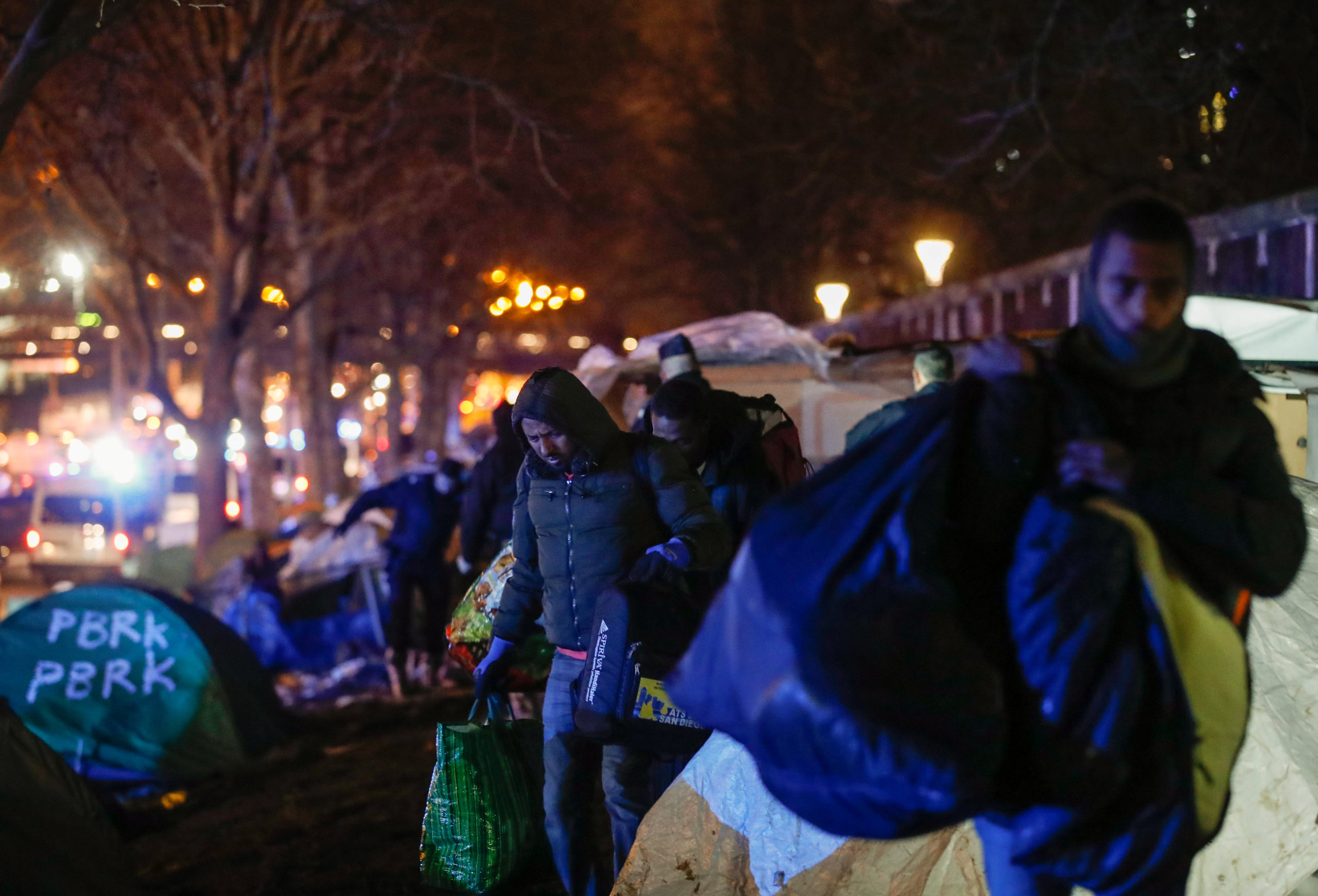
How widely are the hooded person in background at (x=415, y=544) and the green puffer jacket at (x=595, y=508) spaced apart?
19.8 ft

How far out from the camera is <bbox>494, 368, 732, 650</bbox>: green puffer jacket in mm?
4016

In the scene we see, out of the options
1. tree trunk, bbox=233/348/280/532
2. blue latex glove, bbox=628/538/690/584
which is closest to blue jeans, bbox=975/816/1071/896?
blue latex glove, bbox=628/538/690/584

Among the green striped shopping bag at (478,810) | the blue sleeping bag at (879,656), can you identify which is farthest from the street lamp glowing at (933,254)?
the blue sleeping bag at (879,656)

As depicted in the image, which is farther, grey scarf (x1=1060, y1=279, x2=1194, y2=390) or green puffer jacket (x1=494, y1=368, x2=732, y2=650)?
green puffer jacket (x1=494, y1=368, x2=732, y2=650)

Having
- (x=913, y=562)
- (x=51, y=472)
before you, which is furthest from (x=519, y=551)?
(x=51, y=472)

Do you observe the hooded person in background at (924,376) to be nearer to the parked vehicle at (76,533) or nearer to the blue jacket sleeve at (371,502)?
the blue jacket sleeve at (371,502)

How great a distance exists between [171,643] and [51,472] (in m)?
27.2

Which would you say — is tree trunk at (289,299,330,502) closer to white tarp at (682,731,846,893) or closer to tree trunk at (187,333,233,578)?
tree trunk at (187,333,233,578)

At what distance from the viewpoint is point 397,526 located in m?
10.2

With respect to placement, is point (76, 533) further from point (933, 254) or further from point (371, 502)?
point (933, 254)

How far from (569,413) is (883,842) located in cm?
165

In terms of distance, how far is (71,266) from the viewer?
1653 centimetres

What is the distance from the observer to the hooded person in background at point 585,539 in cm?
403

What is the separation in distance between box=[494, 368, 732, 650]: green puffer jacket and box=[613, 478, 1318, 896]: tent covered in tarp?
606mm
